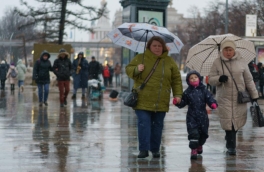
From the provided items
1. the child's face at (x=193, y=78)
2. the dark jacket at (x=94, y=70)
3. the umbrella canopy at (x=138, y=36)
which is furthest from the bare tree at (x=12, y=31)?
the child's face at (x=193, y=78)

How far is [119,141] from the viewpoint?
1152 centimetres

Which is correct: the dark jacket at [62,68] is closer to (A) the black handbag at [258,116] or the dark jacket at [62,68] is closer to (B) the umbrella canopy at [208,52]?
(B) the umbrella canopy at [208,52]

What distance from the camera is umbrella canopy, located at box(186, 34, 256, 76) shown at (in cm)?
1073

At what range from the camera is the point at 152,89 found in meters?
9.55

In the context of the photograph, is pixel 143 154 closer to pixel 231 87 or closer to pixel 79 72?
pixel 231 87

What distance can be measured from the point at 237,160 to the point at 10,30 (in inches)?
2571

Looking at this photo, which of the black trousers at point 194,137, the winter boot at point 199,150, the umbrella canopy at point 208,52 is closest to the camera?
the black trousers at point 194,137

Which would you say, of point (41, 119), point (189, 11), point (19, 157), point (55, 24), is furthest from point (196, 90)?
point (189, 11)

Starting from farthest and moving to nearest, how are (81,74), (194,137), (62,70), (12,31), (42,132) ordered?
1. (12,31)
2. (81,74)
3. (62,70)
4. (42,132)
5. (194,137)

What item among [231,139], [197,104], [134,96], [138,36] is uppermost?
[138,36]

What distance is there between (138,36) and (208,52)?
3.88 ft

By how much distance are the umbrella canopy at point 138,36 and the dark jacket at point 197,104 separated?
4.31ft

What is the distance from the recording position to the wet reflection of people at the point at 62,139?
9323 millimetres

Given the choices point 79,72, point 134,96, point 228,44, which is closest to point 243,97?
point 228,44
